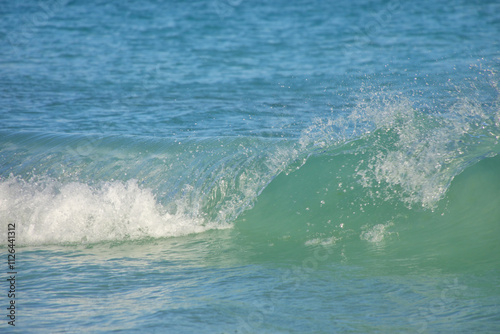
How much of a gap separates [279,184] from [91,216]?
2.10 m

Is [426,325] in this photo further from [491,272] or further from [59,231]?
[59,231]

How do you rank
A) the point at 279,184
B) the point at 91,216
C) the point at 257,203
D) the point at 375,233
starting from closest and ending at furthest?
the point at 375,233 < the point at 91,216 < the point at 257,203 < the point at 279,184

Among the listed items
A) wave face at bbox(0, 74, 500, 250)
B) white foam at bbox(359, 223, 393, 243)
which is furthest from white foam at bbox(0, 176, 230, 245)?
white foam at bbox(359, 223, 393, 243)

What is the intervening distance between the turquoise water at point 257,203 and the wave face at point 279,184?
2 cm

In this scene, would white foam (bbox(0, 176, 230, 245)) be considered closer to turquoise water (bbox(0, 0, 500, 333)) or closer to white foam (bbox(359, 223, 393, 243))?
turquoise water (bbox(0, 0, 500, 333))

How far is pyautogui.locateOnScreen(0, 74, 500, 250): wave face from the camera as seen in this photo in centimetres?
542

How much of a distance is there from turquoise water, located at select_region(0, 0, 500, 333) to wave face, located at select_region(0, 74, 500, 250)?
0.02 meters

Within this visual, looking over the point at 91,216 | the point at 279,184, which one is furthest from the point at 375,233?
the point at 91,216

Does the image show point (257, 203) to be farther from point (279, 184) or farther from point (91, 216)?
point (91, 216)

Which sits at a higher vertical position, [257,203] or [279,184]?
[279,184]

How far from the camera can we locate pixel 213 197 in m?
5.77

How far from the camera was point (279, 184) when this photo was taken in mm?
6145

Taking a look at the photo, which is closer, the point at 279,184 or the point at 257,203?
the point at 257,203

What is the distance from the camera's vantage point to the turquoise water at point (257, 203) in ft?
12.1
